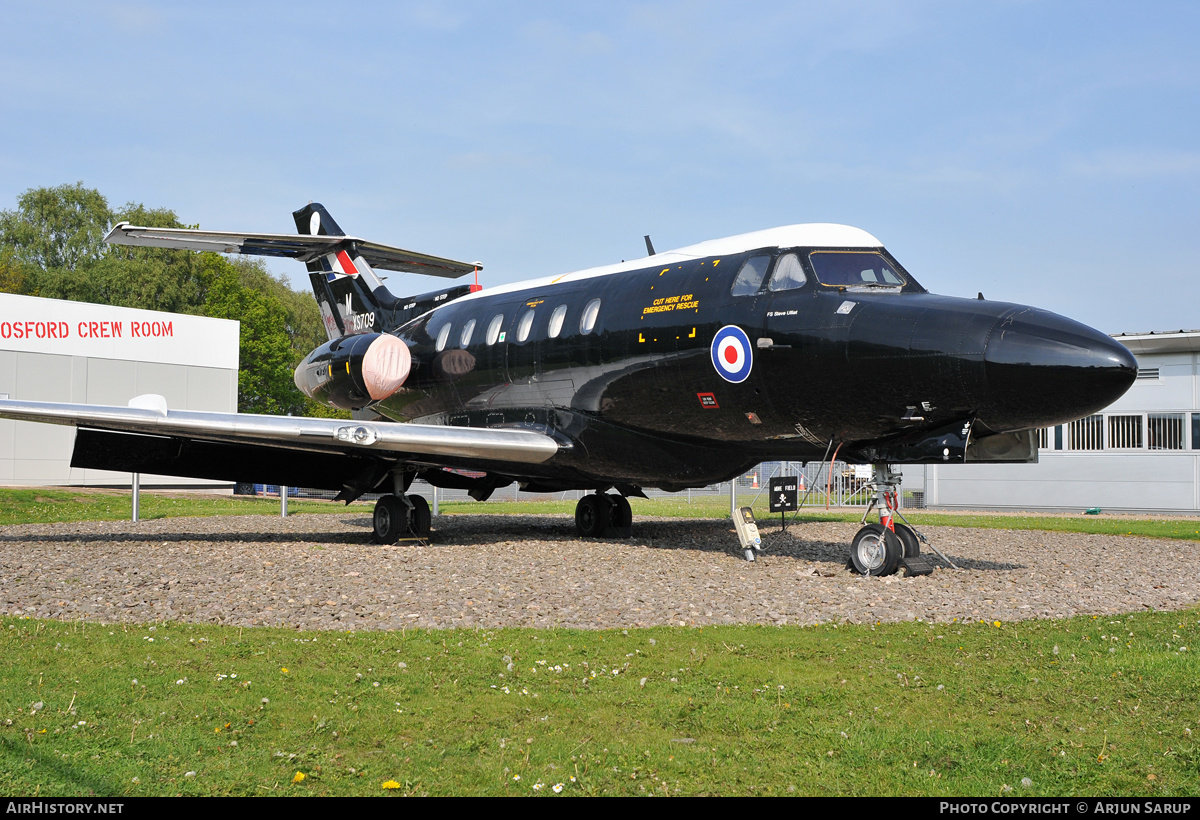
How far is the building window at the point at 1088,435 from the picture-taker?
34.1m

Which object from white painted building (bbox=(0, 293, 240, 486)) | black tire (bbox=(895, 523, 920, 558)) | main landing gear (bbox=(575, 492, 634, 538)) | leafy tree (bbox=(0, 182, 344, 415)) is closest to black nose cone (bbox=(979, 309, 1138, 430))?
black tire (bbox=(895, 523, 920, 558))

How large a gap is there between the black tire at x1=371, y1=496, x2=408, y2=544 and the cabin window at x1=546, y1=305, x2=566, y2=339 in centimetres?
359

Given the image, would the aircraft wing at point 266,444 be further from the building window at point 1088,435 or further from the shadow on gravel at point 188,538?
the building window at point 1088,435

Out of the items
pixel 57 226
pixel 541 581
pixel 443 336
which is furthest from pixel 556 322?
pixel 57 226

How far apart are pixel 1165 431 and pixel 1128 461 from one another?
64.0 inches

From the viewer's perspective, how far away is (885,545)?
11086 millimetres

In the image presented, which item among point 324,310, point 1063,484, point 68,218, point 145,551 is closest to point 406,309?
point 324,310

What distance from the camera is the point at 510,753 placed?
479cm

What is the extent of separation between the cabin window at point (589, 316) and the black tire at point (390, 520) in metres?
4.11

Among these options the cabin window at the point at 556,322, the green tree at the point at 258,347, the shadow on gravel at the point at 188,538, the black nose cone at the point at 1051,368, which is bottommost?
the shadow on gravel at the point at 188,538

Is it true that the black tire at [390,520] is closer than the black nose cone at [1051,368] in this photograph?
No

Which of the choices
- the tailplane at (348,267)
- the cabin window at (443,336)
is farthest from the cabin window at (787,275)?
the tailplane at (348,267)

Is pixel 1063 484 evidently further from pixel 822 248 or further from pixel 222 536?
pixel 222 536

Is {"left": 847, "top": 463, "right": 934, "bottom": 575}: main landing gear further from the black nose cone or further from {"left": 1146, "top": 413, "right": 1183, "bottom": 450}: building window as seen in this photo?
{"left": 1146, "top": 413, "right": 1183, "bottom": 450}: building window
